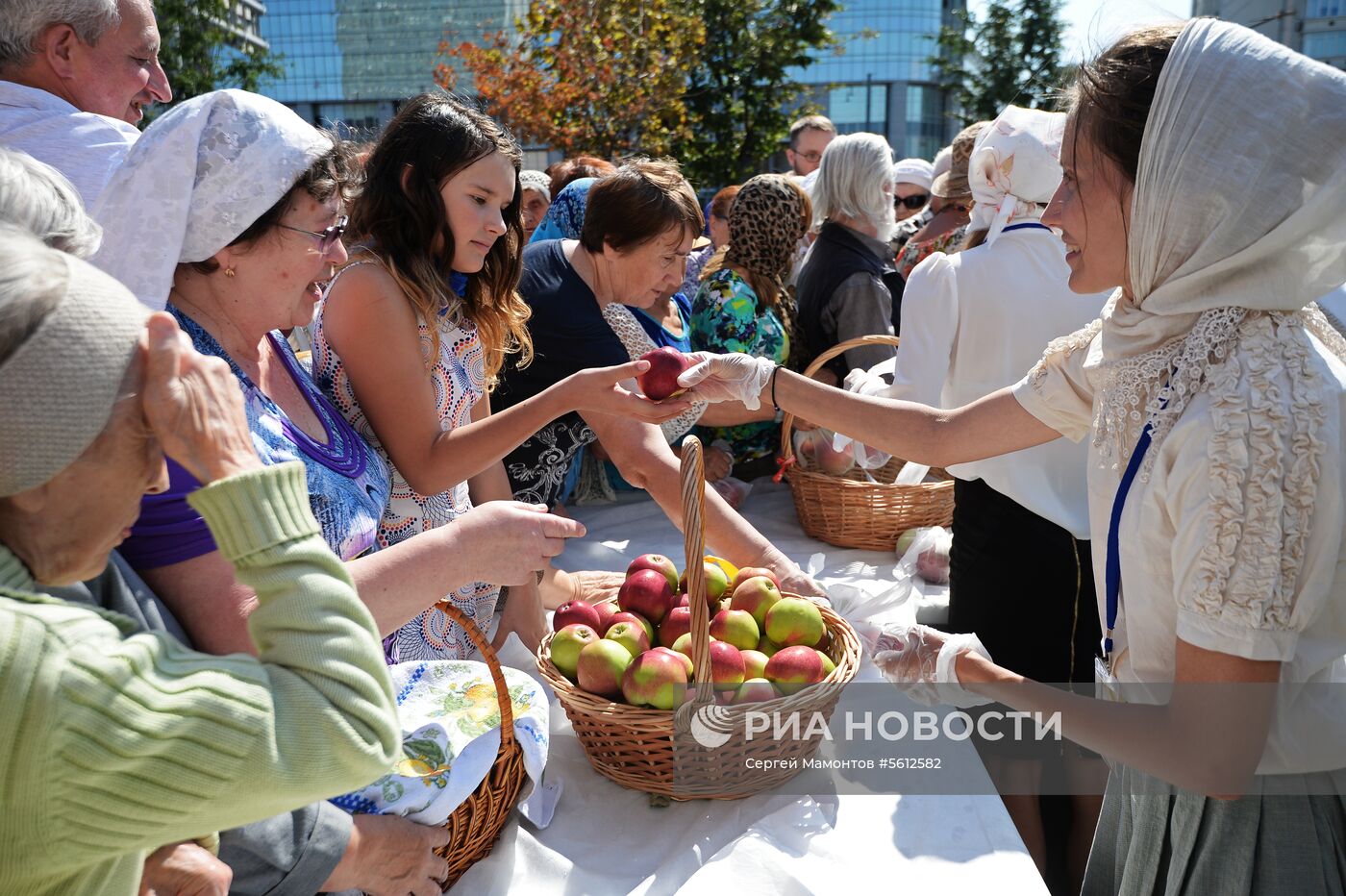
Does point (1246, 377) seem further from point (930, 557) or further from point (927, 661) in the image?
point (930, 557)

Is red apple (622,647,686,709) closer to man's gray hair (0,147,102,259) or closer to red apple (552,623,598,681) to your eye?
red apple (552,623,598,681)

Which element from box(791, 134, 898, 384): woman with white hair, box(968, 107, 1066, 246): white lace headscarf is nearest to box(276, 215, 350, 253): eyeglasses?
box(968, 107, 1066, 246): white lace headscarf

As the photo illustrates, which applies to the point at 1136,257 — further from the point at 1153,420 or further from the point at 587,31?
the point at 587,31

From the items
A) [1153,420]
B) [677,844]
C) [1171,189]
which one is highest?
[1171,189]

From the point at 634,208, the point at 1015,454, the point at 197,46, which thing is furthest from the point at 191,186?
the point at 197,46

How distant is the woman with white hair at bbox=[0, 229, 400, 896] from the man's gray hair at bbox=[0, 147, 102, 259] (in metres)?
0.15

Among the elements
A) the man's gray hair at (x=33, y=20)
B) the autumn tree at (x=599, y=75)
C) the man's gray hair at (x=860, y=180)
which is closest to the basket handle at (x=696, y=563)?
the man's gray hair at (x=33, y=20)

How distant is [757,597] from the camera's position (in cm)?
197

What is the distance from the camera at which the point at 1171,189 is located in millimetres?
1303

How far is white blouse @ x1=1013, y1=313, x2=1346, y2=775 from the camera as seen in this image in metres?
1.20

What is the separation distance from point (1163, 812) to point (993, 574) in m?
1.02

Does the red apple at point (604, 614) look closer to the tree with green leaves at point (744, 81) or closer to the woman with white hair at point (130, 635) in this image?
the woman with white hair at point (130, 635)

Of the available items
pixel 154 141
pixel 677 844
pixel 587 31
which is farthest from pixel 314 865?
pixel 587 31

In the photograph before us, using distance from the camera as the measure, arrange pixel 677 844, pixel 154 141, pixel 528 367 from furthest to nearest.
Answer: pixel 528 367
pixel 677 844
pixel 154 141
